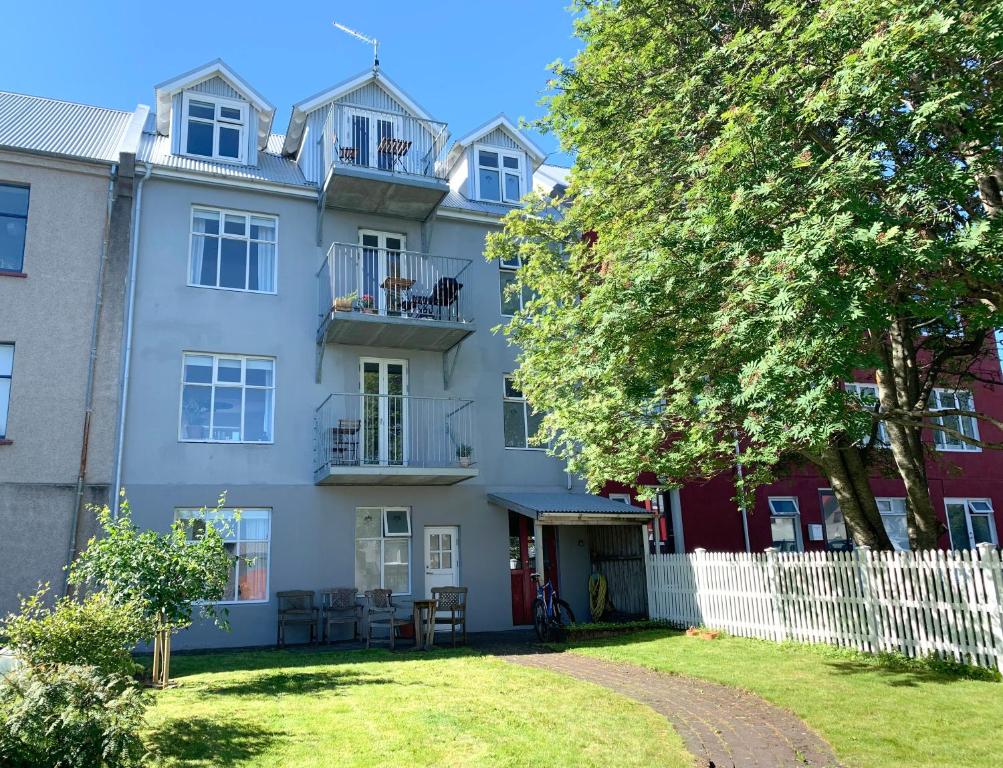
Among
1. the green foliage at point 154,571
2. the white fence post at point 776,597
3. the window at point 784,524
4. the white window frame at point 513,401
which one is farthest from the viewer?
the window at point 784,524

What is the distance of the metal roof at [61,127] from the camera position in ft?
52.4

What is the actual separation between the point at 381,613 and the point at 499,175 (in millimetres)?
11571

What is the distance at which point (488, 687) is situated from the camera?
9617mm

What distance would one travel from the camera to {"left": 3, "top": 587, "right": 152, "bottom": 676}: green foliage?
730 cm

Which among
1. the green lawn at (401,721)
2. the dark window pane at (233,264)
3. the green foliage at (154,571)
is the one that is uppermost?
the dark window pane at (233,264)

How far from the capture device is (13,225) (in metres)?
15.4

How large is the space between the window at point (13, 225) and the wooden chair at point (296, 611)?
815 centimetres

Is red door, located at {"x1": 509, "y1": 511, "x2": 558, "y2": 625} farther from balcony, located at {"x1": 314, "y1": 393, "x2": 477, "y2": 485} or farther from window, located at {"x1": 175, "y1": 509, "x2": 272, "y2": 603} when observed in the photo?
window, located at {"x1": 175, "y1": 509, "x2": 272, "y2": 603}

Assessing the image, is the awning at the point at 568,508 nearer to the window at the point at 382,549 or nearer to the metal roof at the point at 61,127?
the window at the point at 382,549

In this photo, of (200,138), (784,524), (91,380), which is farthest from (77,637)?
(784,524)

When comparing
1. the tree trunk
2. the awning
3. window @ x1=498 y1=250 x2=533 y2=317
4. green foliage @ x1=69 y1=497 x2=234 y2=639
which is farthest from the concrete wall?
the tree trunk

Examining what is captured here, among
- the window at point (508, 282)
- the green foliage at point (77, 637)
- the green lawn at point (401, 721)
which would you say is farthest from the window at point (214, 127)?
the green foliage at point (77, 637)

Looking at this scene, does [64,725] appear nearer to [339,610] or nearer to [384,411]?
[339,610]

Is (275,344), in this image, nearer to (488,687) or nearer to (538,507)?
(538,507)
